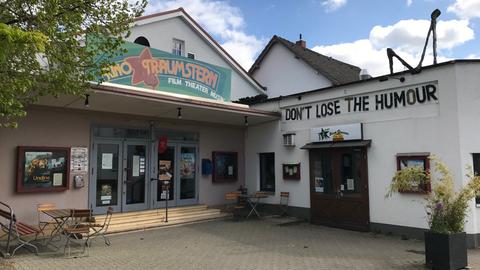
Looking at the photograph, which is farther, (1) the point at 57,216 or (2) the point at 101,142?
(2) the point at 101,142

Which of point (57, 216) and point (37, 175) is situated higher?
point (37, 175)

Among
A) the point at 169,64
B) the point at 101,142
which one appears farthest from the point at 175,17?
the point at 101,142

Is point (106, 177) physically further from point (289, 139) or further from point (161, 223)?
point (289, 139)

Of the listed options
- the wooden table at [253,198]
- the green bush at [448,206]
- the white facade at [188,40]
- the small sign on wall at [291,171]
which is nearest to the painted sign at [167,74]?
the small sign on wall at [291,171]

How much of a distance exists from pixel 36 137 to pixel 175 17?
9.67m

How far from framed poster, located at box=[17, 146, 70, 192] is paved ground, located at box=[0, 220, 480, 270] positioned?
1.99 meters

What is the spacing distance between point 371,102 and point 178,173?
6018 millimetres

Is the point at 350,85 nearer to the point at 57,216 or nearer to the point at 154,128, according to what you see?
the point at 154,128

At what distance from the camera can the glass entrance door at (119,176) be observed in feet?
34.1

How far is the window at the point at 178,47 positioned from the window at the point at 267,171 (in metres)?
6.86

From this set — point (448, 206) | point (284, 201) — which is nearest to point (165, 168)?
point (284, 201)

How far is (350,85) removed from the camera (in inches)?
414

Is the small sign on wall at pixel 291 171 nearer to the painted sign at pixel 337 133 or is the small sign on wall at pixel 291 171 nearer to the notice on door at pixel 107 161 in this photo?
the painted sign at pixel 337 133

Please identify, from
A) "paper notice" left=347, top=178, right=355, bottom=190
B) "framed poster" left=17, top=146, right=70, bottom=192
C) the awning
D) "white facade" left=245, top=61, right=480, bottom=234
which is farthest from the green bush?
"framed poster" left=17, top=146, right=70, bottom=192
